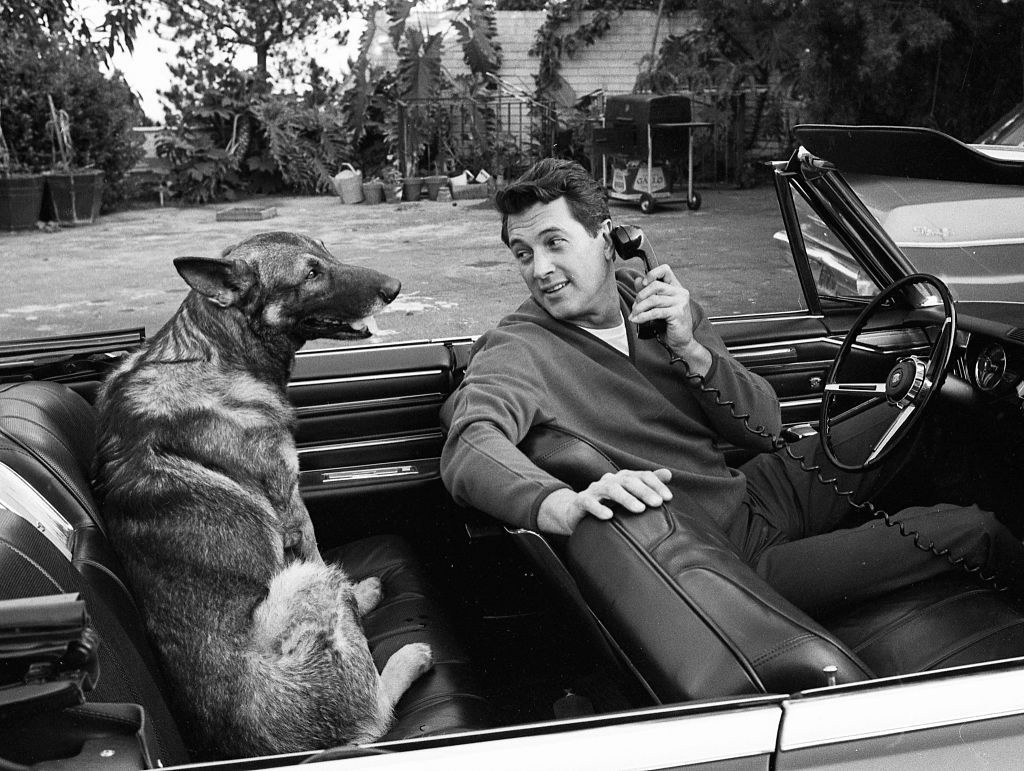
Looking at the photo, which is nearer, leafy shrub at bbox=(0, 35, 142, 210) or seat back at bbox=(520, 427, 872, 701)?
seat back at bbox=(520, 427, 872, 701)

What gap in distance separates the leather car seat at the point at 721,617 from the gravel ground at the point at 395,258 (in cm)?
496

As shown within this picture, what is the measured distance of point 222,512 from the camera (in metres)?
2.21

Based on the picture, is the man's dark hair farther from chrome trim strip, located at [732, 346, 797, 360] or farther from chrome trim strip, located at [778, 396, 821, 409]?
chrome trim strip, located at [778, 396, 821, 409]

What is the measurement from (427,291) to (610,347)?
6.79 meters

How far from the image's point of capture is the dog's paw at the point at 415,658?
2.32 meters

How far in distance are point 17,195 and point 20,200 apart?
0.31 feet

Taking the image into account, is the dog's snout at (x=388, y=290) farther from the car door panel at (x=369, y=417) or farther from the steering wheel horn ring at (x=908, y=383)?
the steering wheel horn ring at (x=908, y=383)

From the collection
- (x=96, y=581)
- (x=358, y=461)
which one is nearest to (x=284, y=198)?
(x=358, y=461)

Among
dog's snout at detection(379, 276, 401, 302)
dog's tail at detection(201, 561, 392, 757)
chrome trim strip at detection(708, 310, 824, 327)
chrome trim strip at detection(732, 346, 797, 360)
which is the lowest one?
dog's tail at detection(201, 561, 392, 757)

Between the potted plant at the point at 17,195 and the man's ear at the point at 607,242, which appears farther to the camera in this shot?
the potted plant at the point at 17,195

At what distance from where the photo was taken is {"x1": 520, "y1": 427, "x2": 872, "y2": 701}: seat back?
1.50 metres

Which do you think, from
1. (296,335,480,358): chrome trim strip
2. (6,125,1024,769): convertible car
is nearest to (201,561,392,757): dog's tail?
(6,125,1024,769): convertible car

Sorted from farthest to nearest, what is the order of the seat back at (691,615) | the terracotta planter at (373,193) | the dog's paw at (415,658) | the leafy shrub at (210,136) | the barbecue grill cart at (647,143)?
the leafy shrub at (210,136) < the terracotta planter at (373,193) < the barbecue grill cart at (647,143) < the dog's paw at (415,658) < the seat back at (691,615)

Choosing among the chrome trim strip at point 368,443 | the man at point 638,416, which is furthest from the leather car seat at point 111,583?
the man at point 638,416
